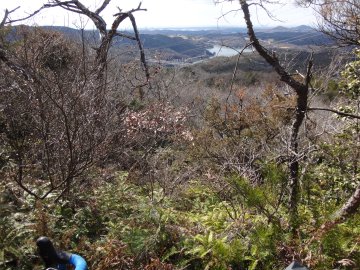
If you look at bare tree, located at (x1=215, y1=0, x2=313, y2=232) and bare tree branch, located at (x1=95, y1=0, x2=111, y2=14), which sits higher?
bare tree branch, located at (x1=95, y1=0, x2=111, y2=14)

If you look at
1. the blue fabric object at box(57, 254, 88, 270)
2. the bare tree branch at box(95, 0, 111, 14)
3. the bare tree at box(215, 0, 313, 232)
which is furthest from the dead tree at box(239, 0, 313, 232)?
the bare tree branch at box(95, 0, 111, 14)

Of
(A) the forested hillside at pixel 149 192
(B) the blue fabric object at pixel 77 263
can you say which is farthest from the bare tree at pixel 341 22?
(B) the blue fabric object at pixel 77 263

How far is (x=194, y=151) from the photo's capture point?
10.8 meters

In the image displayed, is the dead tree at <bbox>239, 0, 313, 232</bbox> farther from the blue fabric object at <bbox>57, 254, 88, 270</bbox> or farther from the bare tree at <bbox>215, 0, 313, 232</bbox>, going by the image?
the blue fabric object at <bbox>57, 254, 88, 270</bbox>

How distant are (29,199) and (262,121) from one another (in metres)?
7.89

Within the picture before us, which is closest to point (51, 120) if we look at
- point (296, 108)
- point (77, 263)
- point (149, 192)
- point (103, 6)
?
point (149, 192)

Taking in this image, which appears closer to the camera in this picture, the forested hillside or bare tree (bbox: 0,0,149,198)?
the forested hillside

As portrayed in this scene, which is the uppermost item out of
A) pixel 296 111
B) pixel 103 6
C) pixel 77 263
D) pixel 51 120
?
pixel 103 6

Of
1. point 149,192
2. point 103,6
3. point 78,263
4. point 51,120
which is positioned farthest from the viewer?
point 103,6

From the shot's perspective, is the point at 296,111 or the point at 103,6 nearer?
the point at 296,111

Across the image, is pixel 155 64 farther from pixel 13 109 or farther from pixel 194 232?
pixel 194 232

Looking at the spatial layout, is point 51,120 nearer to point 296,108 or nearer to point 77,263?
point 296,108

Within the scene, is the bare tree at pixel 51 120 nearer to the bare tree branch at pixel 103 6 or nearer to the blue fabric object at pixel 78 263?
the blue fabric object at pixel 78 263

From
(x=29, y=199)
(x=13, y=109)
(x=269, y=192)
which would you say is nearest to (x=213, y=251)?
(x=269, y=192)
